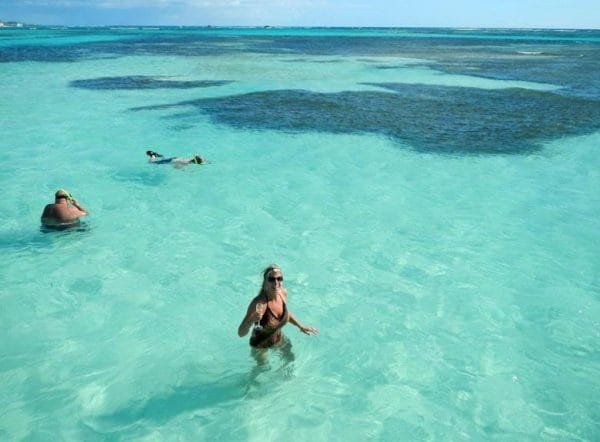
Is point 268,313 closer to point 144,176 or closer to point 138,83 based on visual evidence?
point 144,176

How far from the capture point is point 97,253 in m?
9.38

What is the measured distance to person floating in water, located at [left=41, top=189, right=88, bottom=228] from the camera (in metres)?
9.77

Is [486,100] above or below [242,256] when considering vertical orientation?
above

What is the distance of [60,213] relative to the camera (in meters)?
9.82

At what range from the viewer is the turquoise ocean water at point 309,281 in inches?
228

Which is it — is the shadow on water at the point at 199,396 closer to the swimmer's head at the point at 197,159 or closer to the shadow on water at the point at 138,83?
the swimmer's head at the point at 197,159

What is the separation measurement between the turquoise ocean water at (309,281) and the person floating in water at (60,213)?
0.28 metres

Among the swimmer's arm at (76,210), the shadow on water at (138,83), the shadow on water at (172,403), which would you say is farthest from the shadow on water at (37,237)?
the shadow on water at (138,83)

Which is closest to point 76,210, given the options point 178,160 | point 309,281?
point 178,160

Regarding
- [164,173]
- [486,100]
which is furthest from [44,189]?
[486,100]

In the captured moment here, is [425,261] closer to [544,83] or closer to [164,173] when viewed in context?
[164,173]

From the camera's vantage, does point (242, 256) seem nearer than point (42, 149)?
Yes

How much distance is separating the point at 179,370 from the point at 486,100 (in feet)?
81.3

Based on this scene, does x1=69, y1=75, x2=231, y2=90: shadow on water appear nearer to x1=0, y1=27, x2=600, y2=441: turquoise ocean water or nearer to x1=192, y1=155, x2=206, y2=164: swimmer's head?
x1=0, y1=27, x2=600, y2=441: turquoise ocean water
